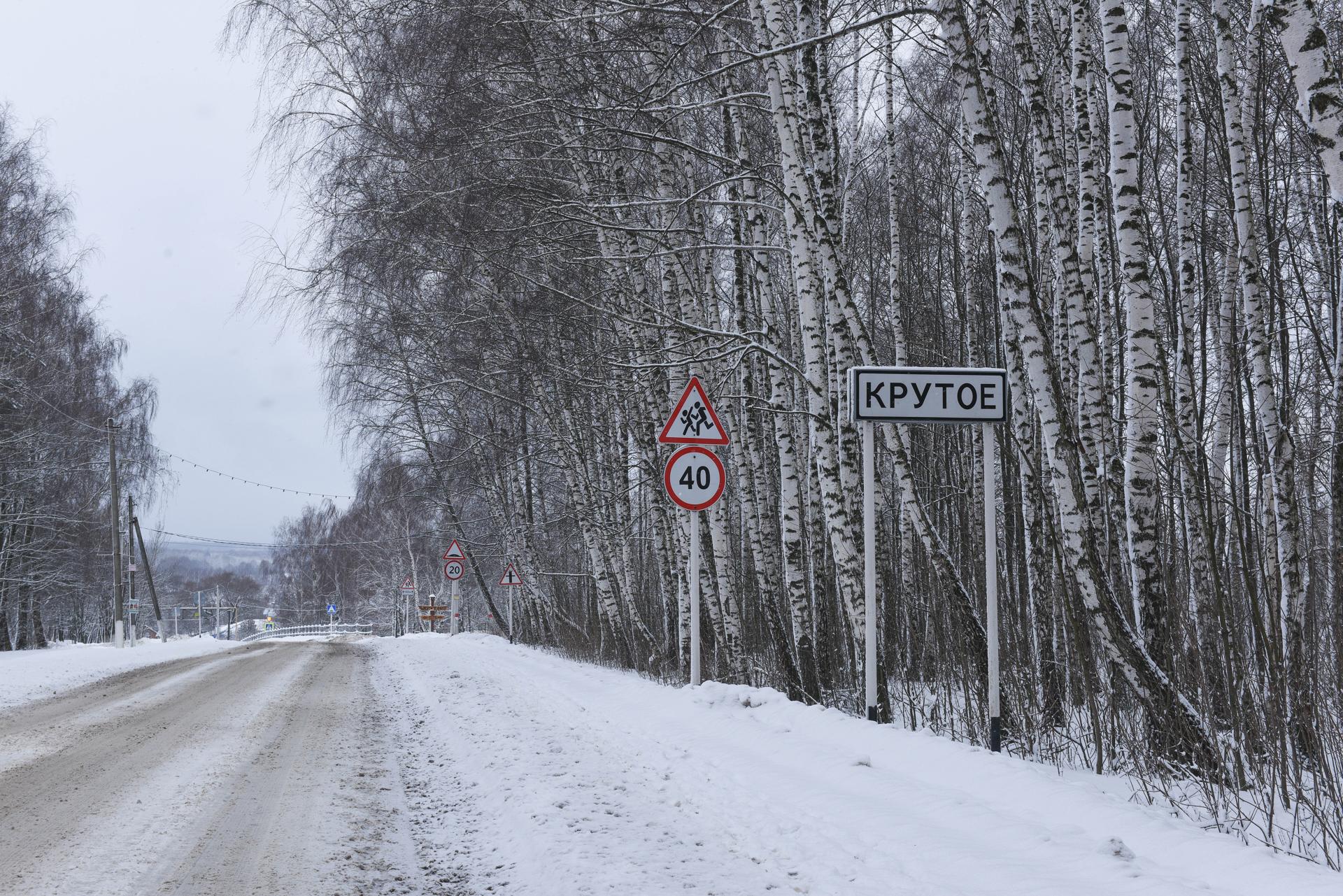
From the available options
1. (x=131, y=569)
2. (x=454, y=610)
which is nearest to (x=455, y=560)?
(x=454, y=610)

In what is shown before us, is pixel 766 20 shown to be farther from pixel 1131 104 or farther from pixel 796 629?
pixel 796 629

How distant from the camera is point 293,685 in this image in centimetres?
1509

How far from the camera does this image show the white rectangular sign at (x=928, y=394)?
6.91 meters

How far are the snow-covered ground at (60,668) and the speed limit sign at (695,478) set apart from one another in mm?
8943

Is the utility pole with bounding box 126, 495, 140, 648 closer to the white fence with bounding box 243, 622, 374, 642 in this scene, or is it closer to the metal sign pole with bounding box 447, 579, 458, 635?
the metal sign pole with bounding box 447, 579, 458, 635

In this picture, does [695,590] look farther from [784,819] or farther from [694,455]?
[784,819]

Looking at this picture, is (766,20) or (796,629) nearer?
(766,20)

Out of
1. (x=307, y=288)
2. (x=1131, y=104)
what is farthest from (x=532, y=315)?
(x=1131, y=104)

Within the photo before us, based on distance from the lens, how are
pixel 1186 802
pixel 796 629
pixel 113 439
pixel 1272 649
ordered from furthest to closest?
pixel 113 439
pixel 796 629
pixel 1186 802
pixel 1272 649

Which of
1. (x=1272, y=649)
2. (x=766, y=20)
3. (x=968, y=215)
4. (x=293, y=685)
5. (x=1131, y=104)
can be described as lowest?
(x=293, y=685)

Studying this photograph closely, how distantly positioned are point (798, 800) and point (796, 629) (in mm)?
4497

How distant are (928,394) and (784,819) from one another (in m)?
3.13

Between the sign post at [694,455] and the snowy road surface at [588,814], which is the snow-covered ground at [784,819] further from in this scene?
the sign post at [694,455]

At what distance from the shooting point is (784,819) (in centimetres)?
537
